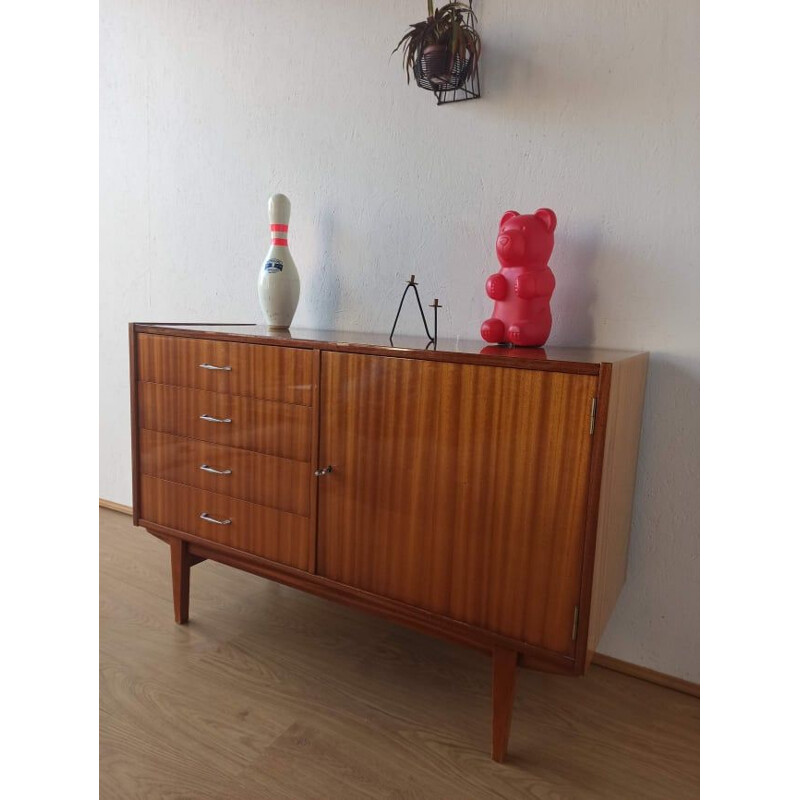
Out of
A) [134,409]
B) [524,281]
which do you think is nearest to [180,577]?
[134,409]

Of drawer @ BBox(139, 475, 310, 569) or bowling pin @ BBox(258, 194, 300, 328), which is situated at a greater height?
bowling pin @ BBox(258, 194, 300, 328)

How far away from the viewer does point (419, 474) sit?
131cm

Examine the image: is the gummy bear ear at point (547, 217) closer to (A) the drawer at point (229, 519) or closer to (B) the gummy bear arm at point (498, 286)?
(B) the gummy bear arm at point (498, 286)

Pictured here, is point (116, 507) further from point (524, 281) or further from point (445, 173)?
point (524, 281)

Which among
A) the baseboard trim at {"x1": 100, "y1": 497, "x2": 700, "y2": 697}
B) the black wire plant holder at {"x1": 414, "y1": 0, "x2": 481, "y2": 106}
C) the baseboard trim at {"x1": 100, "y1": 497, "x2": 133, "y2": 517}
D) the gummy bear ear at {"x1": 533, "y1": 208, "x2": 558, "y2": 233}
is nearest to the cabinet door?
the gummy bear ear at {"x1": 533, "y1": 208, "x2": 558, "y2": 233}

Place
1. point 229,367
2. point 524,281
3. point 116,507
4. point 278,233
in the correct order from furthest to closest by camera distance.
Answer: point 116,507, point 278,233, point 229,367, point 524,281

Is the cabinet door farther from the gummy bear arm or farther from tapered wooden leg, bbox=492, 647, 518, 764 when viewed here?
the gummy bear arm

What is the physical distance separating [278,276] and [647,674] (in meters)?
1.53

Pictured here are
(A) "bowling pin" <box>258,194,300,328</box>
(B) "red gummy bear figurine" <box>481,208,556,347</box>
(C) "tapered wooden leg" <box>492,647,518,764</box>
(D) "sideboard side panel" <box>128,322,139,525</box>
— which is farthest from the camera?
(A) "bowling pin" <box>258,194,300,328</box>

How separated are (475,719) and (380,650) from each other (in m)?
0.36

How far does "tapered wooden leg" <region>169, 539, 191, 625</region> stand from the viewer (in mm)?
1772
